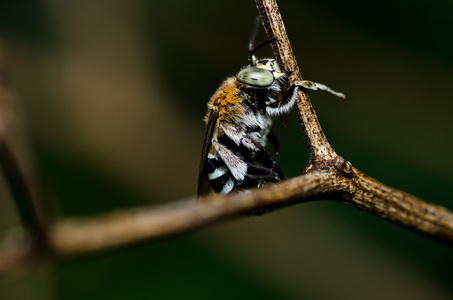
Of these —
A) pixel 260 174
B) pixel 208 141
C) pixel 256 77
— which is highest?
pixel 256 77

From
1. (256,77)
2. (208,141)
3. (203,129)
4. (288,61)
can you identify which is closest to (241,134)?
(208,141)

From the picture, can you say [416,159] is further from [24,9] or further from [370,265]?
[24,9]

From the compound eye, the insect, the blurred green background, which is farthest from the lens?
the blurred green background

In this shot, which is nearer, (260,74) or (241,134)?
(260,74)

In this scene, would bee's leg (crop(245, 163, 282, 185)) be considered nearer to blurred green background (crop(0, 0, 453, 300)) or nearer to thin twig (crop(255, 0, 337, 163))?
thin twig (crop(255, 0, 337, 163))

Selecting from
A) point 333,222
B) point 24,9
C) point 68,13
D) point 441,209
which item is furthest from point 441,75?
point 24,9

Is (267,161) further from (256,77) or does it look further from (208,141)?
(256,77)

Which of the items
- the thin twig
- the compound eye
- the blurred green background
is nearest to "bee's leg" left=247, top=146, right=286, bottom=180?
the compound eye

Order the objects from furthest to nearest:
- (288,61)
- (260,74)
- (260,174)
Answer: (260,174) < (260,74) < (288,61)
